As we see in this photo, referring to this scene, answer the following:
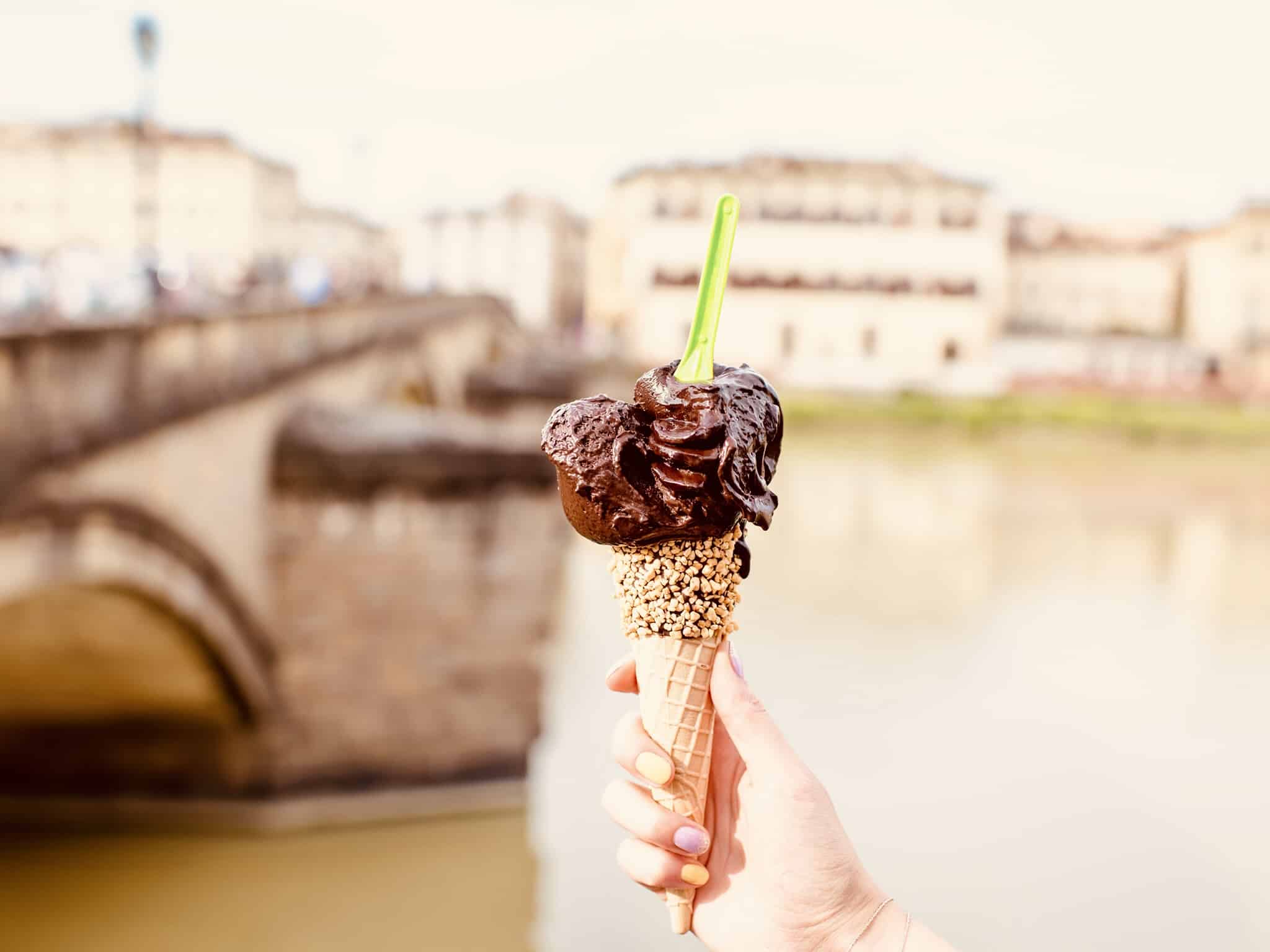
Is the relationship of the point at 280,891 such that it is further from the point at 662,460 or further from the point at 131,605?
the point at 662,460

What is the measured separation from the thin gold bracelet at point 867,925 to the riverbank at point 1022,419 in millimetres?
29273

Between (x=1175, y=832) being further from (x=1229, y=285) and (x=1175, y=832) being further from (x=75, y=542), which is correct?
(x=1229, y=285)

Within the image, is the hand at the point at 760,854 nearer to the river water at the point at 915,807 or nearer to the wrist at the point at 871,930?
the wrist at the point at 871,930

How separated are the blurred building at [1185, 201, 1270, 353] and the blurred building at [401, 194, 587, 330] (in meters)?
28.3

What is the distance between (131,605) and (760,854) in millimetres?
5943

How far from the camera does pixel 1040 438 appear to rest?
31719 millimetres

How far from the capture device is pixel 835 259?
4388cm

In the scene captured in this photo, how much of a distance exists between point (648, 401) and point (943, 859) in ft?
23.8

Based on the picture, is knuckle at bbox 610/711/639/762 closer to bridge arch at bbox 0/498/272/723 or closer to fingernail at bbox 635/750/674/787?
fingernail at bbox 635/750/674/787

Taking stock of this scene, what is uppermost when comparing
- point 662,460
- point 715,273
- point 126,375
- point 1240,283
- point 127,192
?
point 127,192

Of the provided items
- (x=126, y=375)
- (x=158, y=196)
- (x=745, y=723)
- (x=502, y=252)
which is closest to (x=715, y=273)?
(x=745, y=723)

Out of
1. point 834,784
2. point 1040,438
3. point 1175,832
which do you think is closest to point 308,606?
point 834,784

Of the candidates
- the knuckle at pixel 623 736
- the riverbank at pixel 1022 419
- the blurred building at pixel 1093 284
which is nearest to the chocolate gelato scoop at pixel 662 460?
the knuckle at pixel 623 736

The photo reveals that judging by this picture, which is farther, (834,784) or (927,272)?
(927,272)
